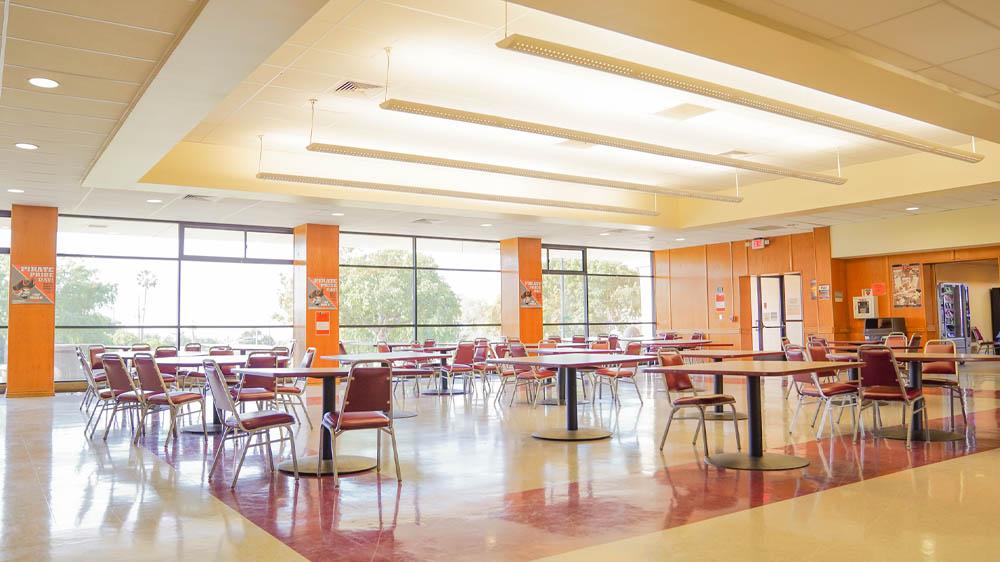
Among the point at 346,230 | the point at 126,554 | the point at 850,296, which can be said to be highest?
the point at 346,230

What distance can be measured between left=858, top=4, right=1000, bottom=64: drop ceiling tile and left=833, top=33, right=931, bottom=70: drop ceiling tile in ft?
0.17

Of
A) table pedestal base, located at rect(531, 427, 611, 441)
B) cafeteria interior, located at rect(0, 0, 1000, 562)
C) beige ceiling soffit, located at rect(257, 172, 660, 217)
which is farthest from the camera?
beige ceiling soffit, located at rect(257, 172, 660, 217)

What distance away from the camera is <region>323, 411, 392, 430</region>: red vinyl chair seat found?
501 centimetres

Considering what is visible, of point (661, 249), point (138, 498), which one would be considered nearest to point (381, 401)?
point (138, 498)

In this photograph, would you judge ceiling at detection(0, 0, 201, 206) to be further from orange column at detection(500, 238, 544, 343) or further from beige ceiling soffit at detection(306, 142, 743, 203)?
orange column at detection(500, 238, 544, 343)

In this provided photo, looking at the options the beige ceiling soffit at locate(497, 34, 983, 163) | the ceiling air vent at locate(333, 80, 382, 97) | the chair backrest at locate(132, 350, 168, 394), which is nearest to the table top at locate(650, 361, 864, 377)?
the beige ceiling soffit at locate(497, 34, 983, 163)

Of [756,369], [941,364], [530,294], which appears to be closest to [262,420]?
[756,369]

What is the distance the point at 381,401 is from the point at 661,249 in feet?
49.5

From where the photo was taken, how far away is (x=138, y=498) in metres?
4.77

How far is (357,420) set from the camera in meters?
5.07

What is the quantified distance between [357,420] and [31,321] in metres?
9.02

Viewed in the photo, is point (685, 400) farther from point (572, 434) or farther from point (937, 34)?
point (937, 34)

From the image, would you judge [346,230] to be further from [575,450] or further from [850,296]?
[850,296]

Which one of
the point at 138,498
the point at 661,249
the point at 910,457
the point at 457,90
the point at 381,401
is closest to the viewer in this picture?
the point at 138,498
